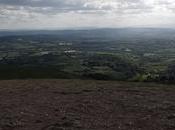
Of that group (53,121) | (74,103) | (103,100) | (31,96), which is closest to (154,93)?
(103,100)

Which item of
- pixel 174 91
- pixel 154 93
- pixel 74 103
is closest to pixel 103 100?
pixel 74 103

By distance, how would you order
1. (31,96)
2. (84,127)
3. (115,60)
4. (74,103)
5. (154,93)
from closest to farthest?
(84,127)
(74,103)
(31,96)
(154,93)
(115,60)

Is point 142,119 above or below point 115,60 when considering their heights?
above

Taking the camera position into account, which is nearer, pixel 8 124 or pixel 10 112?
pixel 8 124

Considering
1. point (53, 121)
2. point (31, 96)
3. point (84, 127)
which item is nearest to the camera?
point (84, 127)

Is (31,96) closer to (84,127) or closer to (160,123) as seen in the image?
(84,127)

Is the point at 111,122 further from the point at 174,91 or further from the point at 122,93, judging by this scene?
the point at 174,91
